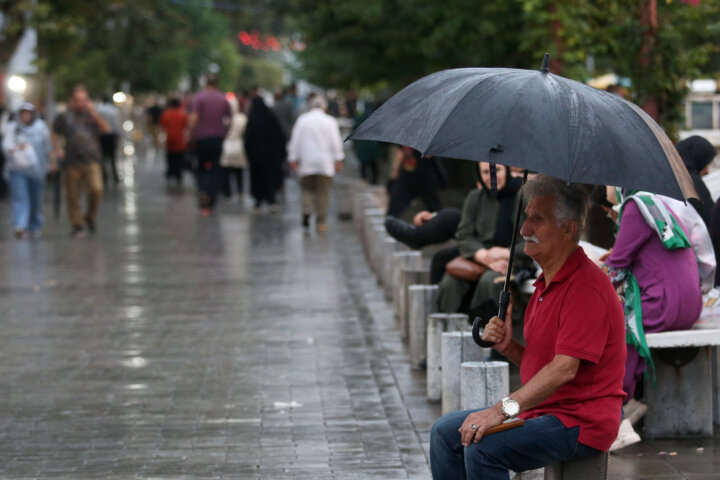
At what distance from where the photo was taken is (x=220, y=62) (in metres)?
75.3

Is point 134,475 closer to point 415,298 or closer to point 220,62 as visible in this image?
point 415,298

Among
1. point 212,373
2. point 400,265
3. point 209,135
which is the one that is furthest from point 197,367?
point 209,135

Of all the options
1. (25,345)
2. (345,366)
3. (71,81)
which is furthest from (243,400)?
(71,81)

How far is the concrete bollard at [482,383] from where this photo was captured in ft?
21.3

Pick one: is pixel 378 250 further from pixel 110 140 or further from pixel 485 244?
pixel 110 140

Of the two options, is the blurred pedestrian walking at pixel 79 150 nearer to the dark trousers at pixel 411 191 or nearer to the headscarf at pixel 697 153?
the dark trousers at pixel 411 191

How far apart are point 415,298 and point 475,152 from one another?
4.85 m

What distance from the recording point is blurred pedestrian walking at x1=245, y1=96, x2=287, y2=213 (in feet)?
70.3

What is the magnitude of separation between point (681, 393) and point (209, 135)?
15.7m

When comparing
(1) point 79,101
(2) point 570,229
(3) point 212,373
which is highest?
(1) point 79,101

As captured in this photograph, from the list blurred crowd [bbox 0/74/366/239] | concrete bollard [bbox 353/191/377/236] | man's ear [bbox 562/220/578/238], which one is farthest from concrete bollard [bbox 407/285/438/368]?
blurred crowd [bbox 0/74/366/239]

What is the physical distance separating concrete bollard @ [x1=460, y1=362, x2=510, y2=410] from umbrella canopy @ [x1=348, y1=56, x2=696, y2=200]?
2.01 metres

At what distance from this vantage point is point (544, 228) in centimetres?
A: 461

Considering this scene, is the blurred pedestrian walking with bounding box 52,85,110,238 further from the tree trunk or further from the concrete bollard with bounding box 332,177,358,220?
the tree trunk
